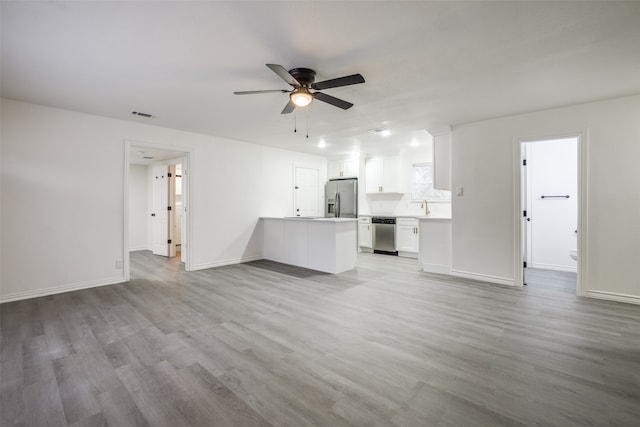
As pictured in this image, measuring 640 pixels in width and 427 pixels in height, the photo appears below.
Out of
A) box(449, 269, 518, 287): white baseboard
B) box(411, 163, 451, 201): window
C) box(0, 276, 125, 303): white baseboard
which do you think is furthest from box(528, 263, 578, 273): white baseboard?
box(0, 276, 125, 303): white baseboard

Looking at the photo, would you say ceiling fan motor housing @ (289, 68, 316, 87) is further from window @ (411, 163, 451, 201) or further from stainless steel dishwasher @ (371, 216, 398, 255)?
window @ (411, 163, 451, 201)

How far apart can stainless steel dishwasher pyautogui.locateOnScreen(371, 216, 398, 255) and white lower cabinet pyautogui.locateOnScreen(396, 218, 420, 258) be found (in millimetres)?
113

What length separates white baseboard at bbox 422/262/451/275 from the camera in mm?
4720

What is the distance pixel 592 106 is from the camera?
3.55 m

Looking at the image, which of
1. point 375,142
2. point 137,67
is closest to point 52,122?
point 137,67

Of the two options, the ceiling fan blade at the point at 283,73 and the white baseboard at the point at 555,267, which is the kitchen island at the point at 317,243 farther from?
the white baseboard at the point at 555,267

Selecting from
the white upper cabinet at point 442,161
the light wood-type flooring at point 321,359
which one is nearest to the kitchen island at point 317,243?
the light wood-type flooring at point 321,359

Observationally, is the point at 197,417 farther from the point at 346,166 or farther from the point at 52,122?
the point at 346,166

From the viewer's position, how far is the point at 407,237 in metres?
6.40

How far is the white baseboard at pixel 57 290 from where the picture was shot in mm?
3496

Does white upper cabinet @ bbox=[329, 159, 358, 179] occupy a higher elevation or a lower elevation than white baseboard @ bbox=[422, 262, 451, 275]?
higher

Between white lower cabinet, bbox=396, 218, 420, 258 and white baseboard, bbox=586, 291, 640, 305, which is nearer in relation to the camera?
white baseboard, bbox=586, 291, 640, 305

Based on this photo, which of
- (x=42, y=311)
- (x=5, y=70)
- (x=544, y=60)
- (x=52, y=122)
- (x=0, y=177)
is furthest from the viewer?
(x=52, y=122)

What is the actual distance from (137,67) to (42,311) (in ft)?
9.34
